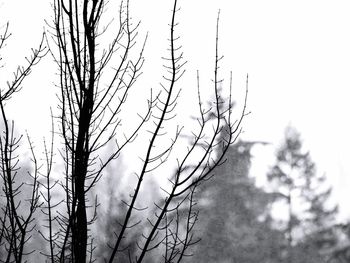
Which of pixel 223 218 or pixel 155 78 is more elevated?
pixel 155 78

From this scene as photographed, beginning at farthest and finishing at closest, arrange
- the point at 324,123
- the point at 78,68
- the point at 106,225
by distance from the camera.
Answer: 1. the point at 106,225
2. the point at 324,123
3. the point at 78,68

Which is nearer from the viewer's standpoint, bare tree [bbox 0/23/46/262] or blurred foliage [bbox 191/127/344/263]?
bare tree [bbox 0/23/46/262]

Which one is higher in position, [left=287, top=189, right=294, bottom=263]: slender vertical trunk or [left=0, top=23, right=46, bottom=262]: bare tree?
[left=287, top=189, right=294, bottom=263]: slender vertical trunk

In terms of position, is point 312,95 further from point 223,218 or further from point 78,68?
point 78,68

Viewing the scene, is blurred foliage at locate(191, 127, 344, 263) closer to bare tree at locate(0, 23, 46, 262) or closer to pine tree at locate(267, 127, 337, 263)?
pine tree at locate(267, 127, 337, 263)

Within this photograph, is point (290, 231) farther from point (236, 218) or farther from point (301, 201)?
point (236, 218)

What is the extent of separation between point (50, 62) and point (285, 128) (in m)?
2.66

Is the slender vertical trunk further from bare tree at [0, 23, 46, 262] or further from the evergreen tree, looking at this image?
bare tree at [0, 23, 46, 262]

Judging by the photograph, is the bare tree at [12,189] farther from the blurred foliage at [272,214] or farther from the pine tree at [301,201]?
the pine tree at [301,201]

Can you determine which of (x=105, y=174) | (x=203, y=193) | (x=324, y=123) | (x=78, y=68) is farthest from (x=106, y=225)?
(x=78, y=68)

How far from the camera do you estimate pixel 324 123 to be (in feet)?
14.5

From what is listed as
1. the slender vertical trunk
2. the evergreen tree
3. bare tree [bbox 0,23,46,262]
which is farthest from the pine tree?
bare tree [bbox 0,23,46,262]

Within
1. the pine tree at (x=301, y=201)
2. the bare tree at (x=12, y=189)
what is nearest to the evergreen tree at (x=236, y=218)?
the pine tree at (x=301, y=201)

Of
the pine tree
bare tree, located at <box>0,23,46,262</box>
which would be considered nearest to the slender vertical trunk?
the pine tree
